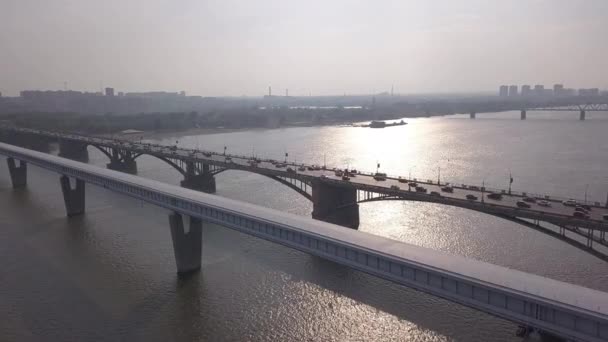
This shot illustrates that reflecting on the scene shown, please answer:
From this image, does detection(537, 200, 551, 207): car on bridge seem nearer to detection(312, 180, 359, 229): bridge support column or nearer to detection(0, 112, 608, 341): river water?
detection(0, 112, 608, 341): river water

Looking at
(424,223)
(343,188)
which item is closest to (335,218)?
(343,188)

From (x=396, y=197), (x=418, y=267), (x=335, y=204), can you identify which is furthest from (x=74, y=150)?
(x=418, y=267)

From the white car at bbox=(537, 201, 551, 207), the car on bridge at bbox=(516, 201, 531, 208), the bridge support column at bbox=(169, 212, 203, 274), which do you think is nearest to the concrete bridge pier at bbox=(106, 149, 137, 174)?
the bridge support column at bbox=(169, 212, 203, 274)

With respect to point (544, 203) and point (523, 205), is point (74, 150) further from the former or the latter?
point (544, 203)

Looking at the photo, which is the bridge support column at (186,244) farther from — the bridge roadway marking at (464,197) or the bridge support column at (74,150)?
the bridge support column at (74,150)

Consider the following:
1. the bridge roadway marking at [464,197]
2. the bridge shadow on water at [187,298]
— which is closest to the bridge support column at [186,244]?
the bridge shadow on water at [187,298]

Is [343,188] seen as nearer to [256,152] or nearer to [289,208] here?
[289,208]
